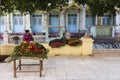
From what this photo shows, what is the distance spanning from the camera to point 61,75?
8453mm

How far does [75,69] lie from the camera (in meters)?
9.48

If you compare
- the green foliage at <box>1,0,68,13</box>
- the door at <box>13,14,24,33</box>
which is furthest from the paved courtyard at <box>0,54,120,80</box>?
the door at <box>13,14,24,33</box>

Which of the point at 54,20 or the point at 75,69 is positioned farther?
the point at 54,20

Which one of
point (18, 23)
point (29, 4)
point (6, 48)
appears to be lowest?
point (6, 48)

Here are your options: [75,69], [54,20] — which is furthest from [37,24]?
[75,69]

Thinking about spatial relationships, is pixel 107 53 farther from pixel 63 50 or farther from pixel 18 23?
pixel 18 23

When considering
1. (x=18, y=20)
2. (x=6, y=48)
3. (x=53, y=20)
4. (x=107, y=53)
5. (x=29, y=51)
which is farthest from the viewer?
(x=53, y=20)

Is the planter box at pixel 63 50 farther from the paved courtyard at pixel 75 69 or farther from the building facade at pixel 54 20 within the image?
the building facade at pixel 54 20

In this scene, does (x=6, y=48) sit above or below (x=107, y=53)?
above

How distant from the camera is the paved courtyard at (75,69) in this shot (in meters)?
8.20

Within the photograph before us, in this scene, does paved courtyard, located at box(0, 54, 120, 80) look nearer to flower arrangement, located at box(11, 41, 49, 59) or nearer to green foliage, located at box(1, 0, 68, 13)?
flower arrangement, located at box(11, 41, 49, 59)

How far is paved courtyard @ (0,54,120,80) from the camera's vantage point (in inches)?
323

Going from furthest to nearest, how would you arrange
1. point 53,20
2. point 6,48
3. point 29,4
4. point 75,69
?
point 53,20
point 29,4
point 6,48
point 75,69

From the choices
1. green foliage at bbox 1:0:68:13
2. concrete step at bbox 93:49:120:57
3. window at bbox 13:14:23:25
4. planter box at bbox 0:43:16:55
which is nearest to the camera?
planter box at bbox 0:43:16:55
